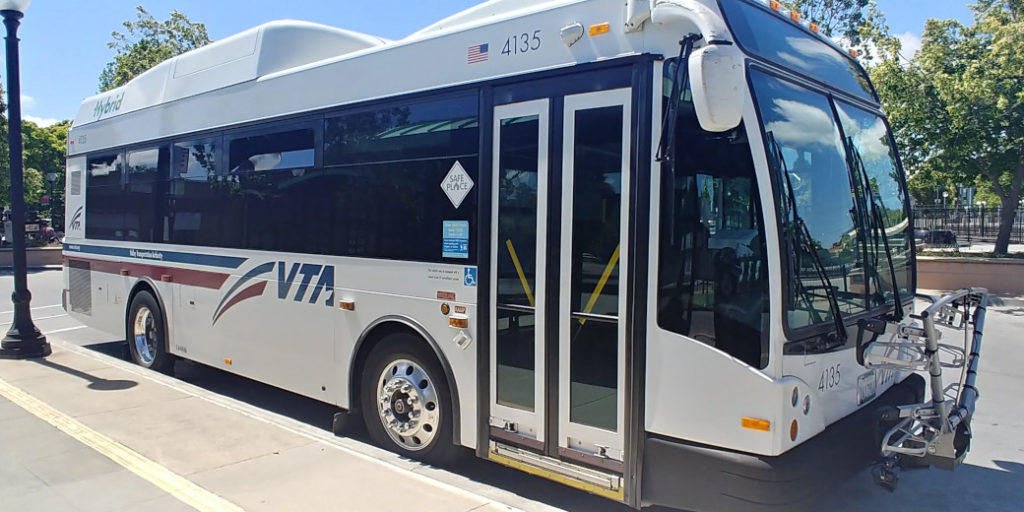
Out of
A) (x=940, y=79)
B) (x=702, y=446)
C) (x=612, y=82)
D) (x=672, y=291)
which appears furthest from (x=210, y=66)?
(x=940, y=79)

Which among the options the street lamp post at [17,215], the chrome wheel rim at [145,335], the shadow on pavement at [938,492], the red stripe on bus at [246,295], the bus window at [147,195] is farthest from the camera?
the street lamp post at [17,215]

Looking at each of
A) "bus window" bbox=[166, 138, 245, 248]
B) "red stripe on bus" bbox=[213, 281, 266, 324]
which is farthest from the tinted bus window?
"bus window" bbox=[166, 138, 245, 248]

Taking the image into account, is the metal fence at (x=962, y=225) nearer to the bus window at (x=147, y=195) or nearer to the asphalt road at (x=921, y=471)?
the asphalt road at (x=921, y=471)

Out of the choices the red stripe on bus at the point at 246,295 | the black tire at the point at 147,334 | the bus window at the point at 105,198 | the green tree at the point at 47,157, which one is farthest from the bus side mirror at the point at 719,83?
the green tree at the point at 47,157

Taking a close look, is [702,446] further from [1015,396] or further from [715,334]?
[1015,396]

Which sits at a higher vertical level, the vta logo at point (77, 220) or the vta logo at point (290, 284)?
the vta logo at point (77, 220)

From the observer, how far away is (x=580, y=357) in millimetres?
4109

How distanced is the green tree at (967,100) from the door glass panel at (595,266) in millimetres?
16155

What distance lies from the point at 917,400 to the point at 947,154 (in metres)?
15.4

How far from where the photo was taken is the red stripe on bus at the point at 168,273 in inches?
279

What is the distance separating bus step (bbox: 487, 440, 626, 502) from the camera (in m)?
3.93

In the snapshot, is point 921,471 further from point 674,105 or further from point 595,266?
point 674,105

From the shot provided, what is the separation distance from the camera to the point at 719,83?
3279mm

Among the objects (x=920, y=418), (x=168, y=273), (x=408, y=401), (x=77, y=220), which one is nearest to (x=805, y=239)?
(x=920, y=418)
